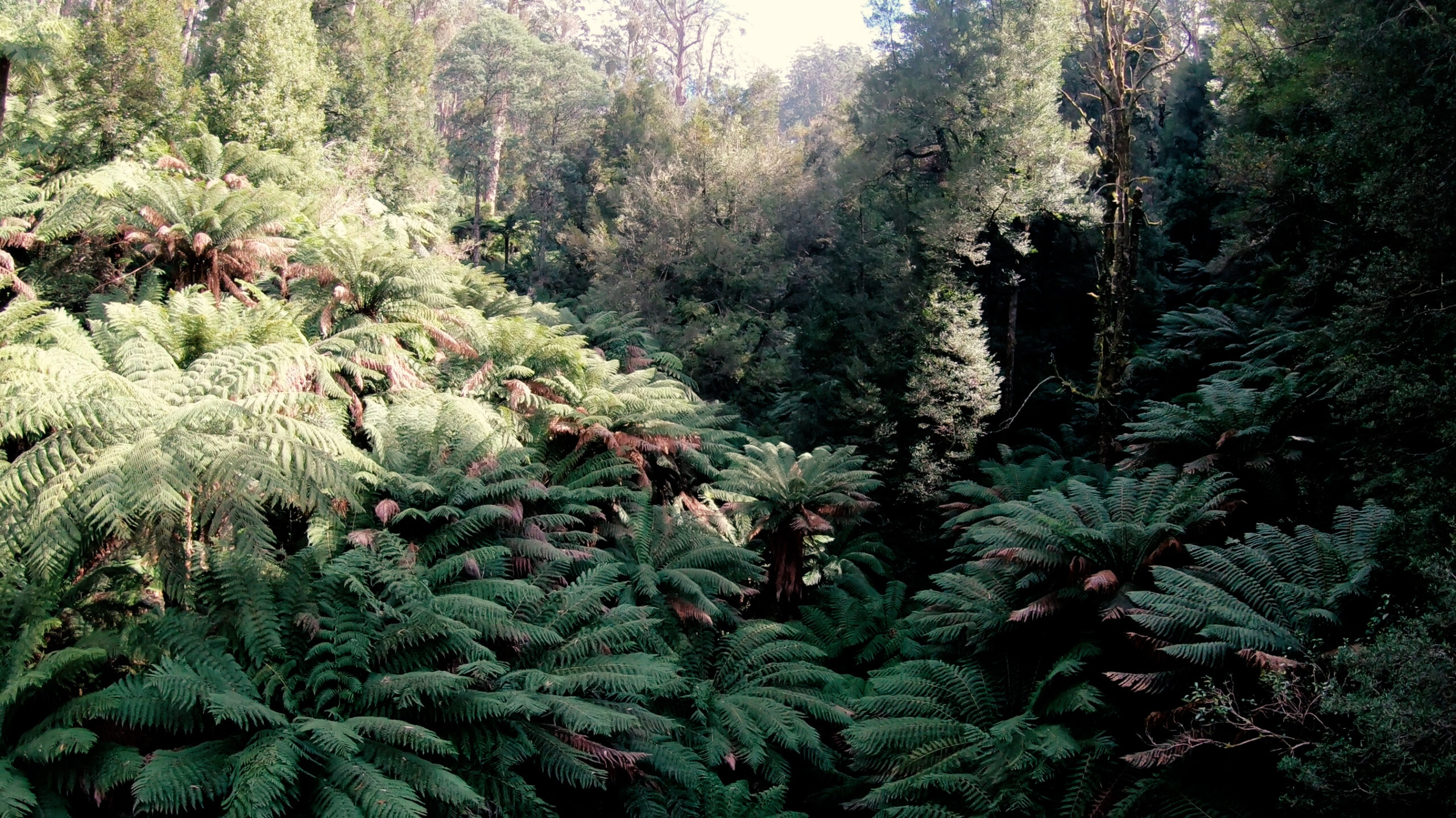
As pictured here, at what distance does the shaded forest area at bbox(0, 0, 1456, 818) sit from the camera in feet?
15.1

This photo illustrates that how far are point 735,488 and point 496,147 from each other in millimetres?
26042

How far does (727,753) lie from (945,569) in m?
6.91

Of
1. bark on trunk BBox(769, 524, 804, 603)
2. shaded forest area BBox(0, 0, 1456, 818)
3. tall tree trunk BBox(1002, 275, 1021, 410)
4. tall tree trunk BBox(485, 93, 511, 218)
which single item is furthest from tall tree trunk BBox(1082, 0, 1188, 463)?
tall tree trunk BBox(485, 93, 511, 218)

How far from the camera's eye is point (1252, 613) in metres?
5.52

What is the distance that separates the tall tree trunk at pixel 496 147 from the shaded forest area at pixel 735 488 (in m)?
14.3

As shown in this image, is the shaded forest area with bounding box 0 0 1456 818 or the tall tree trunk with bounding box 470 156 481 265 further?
the tall tree trunk with bounding box 470 156 481 265

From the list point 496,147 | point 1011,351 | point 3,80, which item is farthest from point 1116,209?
point 496,147

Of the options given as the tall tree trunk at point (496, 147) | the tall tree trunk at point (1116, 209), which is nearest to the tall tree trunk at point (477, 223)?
the tall tree trunk at point (496, 147)

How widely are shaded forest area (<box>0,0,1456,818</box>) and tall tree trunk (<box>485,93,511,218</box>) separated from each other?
14342 millimetres

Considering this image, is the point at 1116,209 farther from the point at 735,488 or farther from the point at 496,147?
the point at 496,147

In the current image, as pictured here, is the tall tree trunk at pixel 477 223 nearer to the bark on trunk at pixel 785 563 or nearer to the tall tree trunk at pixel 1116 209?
the bark on trunk at pixel 785 563

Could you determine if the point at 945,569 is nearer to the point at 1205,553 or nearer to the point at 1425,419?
the point at 1205,553

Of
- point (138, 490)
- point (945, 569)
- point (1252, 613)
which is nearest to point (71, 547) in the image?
point (138, 490)

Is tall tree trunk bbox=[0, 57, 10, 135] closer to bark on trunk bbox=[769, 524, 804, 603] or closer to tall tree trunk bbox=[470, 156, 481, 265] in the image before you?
bark on trunk bbox=[769, 524, 804, 603]
